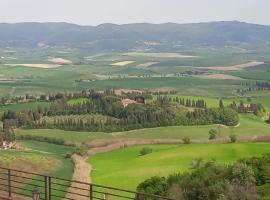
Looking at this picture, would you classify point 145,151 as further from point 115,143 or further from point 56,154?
point 115,143

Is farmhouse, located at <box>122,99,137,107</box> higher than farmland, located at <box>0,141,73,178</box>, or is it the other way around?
farmland, located at <box>0,141,73,178</box>

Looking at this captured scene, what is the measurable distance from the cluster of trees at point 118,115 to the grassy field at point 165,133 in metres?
5.32

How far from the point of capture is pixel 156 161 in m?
65.0

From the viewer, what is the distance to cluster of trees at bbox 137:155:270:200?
35719 millimetres

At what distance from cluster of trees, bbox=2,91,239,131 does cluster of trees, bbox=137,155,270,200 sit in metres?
59.0

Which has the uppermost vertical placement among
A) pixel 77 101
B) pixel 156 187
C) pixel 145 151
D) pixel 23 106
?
pixel 156 187

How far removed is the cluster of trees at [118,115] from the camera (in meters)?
105

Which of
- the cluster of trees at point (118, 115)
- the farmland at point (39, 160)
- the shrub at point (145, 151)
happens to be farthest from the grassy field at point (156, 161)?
the cluster of trees at point (118, 115)

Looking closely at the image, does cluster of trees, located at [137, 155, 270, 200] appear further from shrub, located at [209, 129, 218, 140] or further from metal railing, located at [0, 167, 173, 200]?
shrub, located at [209, 129, 218, 140]

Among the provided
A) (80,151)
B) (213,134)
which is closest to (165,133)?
(213,134)

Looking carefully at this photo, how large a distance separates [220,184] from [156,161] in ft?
90.8

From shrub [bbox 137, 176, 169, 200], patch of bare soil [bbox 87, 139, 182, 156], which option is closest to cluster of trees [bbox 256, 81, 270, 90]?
patch of bare soil [bbox 87, 139, 182, 156]

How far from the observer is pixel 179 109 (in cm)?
11538

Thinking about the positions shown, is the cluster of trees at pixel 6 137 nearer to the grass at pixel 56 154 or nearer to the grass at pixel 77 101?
the grass at pixel 56 154
